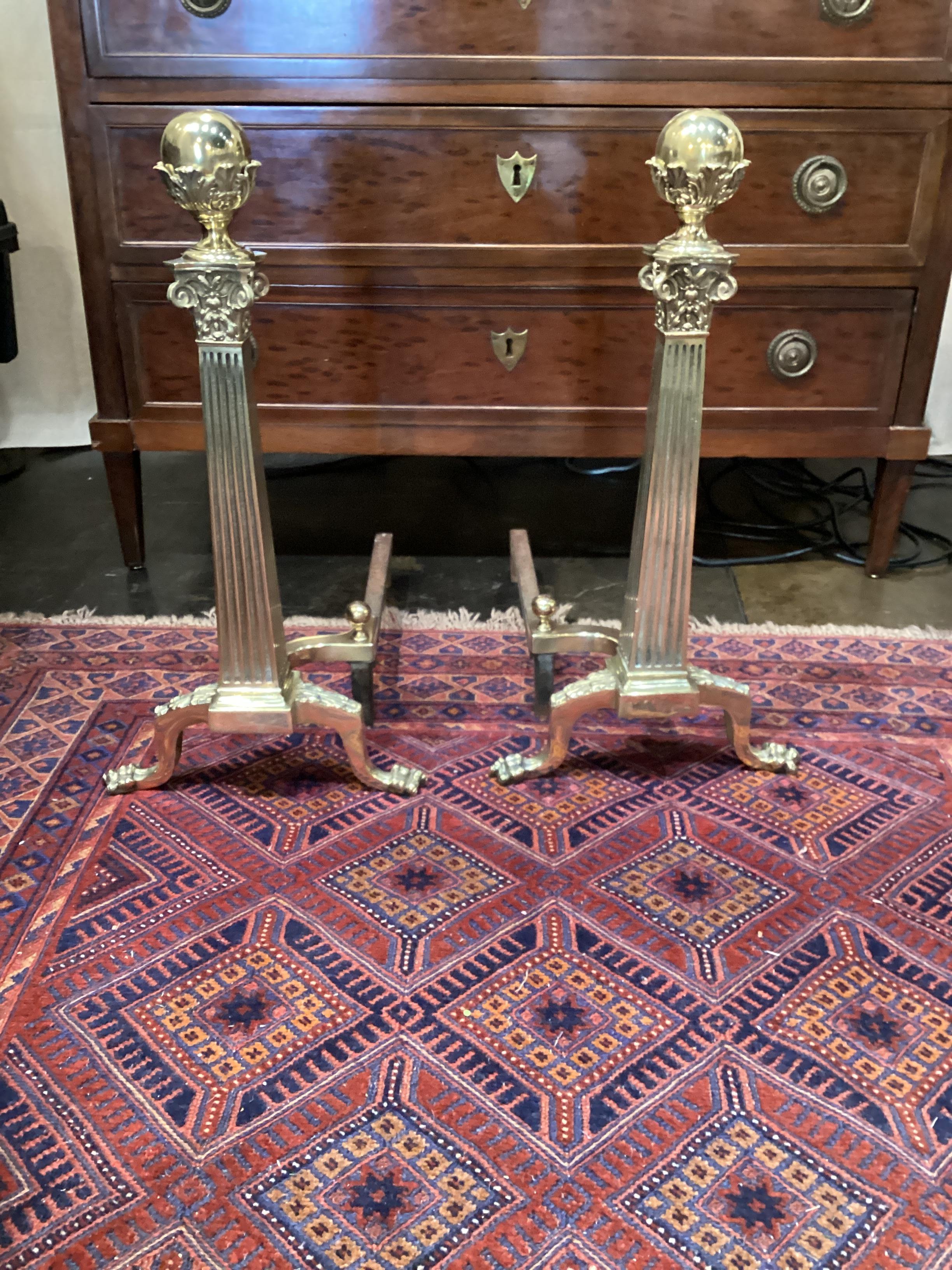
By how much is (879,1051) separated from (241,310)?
85 centimetres

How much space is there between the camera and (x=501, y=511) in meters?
1.92

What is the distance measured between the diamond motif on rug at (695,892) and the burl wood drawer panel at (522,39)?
95 centimetres

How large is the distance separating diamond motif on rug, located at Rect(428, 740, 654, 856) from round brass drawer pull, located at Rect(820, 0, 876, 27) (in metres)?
0.94

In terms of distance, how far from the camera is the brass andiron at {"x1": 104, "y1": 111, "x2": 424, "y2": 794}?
2.95ft

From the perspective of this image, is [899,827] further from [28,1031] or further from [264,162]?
[264,162]

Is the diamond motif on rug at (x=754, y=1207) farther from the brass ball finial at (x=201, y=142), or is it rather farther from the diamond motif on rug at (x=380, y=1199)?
the brass ball finial at (x=201, y=142)

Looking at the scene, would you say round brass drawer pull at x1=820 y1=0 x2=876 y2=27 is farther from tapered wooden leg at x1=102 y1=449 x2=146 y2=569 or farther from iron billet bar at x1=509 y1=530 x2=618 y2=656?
tapered wooden leg at x1=102 y1=449 x2=146 y2=569

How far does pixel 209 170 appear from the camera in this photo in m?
0.88

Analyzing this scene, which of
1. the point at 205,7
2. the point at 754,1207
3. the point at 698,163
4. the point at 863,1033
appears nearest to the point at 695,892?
the point at 863,1033

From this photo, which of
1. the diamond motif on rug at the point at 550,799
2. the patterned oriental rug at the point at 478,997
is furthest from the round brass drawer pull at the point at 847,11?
the diamond motif on rug at the point at 550,799

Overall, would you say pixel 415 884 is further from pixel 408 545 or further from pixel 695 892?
pixel 408 545

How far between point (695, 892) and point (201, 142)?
2.69 ft

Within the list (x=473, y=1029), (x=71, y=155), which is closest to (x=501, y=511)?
(x=71, y=155)

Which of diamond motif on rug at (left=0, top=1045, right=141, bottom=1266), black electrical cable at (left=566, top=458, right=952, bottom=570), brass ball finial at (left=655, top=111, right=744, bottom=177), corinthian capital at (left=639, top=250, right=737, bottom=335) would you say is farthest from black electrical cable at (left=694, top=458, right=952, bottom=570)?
diamond motif on rug at (left=0, top=1045, right=141, bottom=1266)
